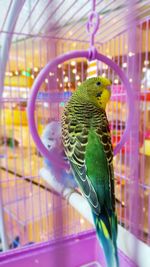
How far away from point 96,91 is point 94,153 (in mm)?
94

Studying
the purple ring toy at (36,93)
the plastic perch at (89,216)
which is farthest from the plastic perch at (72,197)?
the purple ring toy at (36,93)

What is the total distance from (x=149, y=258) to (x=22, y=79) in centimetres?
64

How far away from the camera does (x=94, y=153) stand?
335mm

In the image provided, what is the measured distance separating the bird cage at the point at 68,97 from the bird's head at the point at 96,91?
0.04 meters

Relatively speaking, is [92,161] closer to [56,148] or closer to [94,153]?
[94,153]

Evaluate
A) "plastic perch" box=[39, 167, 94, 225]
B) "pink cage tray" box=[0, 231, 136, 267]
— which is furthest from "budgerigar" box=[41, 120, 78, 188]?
"pink cage tray" box=[0, 231, 136, 267]

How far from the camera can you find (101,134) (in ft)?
1.16

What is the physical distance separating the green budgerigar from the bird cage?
0.10 ft

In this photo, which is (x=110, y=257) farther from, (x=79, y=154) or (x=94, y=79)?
(x=94, y=79)

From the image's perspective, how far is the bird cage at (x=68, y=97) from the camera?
0.41m

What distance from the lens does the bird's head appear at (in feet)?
1.22

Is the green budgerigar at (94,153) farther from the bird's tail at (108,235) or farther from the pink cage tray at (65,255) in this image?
the pink cage tray at (65,255)

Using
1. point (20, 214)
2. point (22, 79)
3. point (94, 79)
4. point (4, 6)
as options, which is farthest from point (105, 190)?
point (20, 214)

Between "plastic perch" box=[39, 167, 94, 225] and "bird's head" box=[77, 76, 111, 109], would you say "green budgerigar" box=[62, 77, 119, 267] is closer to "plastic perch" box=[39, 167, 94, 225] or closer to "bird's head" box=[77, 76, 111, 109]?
"bird's head" box=[77, 76, 111, 109]
